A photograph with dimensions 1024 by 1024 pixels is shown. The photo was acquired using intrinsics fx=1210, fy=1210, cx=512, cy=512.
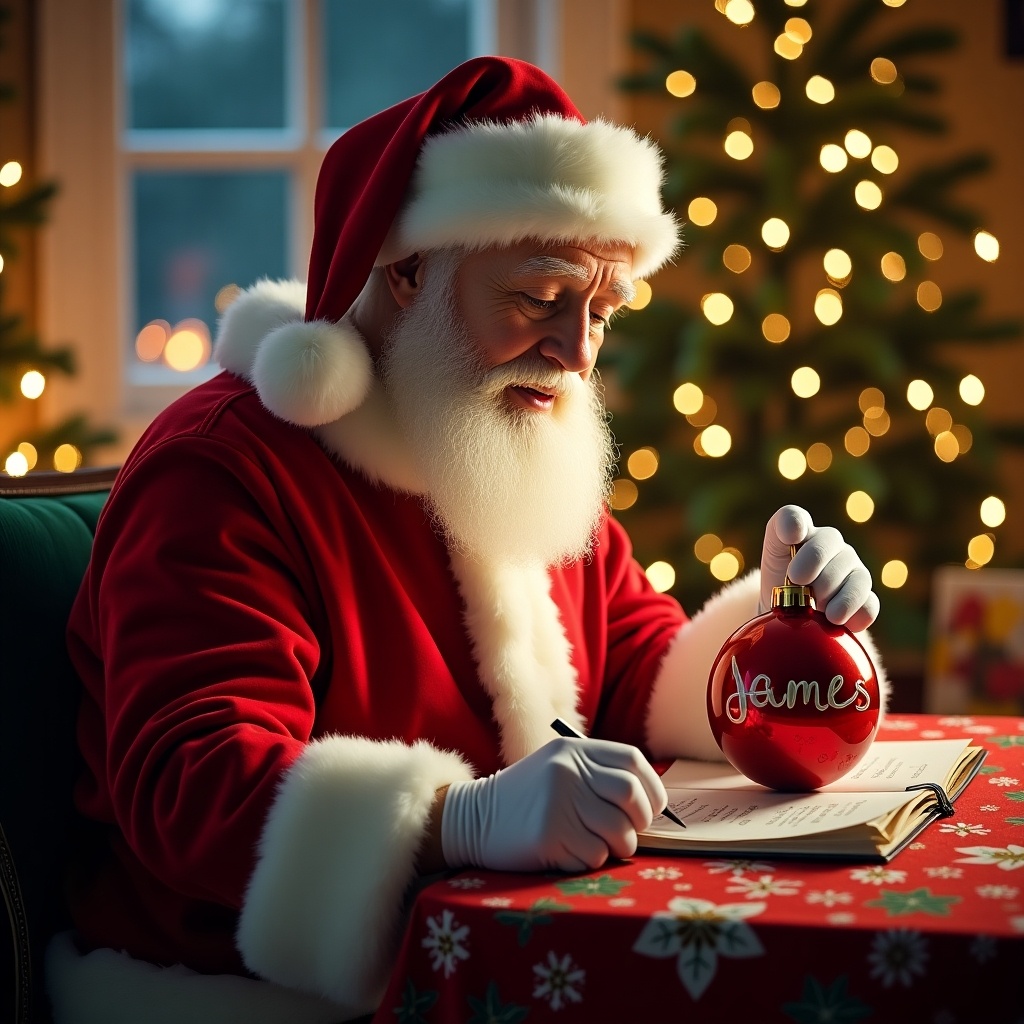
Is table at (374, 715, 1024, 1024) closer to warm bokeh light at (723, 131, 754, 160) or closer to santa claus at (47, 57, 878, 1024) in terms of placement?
santa claus at (47, 57, 878, 1024)

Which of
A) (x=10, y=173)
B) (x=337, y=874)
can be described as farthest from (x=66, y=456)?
(x=337, y=874)

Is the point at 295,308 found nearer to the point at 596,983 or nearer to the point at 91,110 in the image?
the point at 596,983

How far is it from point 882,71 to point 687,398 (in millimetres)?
882

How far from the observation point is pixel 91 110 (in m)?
3.18

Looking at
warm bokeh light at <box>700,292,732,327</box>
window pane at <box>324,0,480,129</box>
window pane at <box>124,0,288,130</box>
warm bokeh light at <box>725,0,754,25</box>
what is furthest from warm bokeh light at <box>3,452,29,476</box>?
warm bokeh light at <box>725,0,754,25</box>

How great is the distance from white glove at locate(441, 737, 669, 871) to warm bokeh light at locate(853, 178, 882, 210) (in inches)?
84.4

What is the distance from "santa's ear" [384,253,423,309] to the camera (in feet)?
4.45

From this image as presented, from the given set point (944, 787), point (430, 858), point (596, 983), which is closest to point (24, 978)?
point (430, 858)

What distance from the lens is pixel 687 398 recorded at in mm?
2785

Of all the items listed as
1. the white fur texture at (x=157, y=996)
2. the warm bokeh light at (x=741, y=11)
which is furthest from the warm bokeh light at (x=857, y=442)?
the white fur texture at (x=157, y=996)

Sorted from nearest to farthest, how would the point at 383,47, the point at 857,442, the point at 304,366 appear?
the point at 304,366 < the point at 857,442 < the point at 383,47

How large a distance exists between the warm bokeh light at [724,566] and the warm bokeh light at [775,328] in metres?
0.50

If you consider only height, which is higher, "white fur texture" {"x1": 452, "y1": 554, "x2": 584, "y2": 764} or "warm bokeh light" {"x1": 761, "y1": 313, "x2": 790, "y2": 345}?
"warm bokeh light" {"x1": 761, "y1": 313, "x2": 790, "y2": 345}

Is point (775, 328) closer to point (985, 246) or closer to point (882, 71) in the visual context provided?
point (985, 246)
